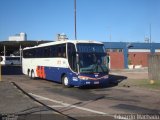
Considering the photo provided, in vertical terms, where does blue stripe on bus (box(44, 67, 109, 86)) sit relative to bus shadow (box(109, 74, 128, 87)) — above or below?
above

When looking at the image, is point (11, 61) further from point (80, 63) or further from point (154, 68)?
point (80, 63)

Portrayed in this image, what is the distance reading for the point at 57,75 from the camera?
27.1 m

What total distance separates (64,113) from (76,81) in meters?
10.6

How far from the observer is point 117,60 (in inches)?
2377

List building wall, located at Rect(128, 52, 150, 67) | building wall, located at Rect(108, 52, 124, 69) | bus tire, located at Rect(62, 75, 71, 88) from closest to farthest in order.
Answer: bus tire, located at Rect(62, 75, 71, 88) → building wall, located at Rect(108, 52, 124, 69) → building wall, located at Rect(128, 52, 150, 67)

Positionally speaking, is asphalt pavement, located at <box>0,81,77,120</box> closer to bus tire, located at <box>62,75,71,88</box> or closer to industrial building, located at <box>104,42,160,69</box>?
bus tire, located at <box>62,75,71,88</box>

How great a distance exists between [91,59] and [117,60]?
37.1 meters

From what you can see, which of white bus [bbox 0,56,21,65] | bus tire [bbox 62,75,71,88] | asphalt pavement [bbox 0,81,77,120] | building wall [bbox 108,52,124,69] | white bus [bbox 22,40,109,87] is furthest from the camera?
white bus [bbox 0,56,21,65]

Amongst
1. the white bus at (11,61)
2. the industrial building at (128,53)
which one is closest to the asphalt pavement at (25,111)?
the industrial building at (128,53)

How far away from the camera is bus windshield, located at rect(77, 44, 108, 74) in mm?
23438

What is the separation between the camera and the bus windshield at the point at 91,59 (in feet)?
76.9

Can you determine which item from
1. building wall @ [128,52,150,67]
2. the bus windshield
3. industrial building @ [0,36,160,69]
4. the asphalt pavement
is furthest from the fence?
building wall @ [128,52,150,67]

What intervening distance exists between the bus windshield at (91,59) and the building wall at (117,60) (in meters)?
35.5

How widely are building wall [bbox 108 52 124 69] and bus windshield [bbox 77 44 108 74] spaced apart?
1396 inches
